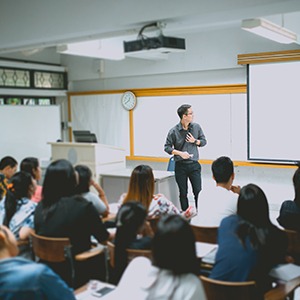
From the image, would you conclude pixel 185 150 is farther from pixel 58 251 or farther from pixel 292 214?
pixel 58 251

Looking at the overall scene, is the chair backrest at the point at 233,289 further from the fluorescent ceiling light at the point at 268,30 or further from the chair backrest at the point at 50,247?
the fluorescent ceiling light at the point at 268,30

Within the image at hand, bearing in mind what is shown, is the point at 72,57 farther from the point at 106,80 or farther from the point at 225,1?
the point at 225,1

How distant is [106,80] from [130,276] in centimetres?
692

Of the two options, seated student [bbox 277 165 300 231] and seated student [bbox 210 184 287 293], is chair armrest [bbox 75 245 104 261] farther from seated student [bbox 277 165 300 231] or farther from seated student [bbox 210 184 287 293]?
seated student [bbox 277 165 300 231]

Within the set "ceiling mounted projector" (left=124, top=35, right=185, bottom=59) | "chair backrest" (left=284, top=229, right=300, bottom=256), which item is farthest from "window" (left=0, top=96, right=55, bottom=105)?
"chair backrest" (left=284, top=229, right=300, bottom=256)

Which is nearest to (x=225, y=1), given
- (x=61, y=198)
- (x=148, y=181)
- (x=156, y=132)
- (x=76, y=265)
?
(x=148, y=181)

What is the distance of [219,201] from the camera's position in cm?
313

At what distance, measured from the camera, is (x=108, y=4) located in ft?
13.9

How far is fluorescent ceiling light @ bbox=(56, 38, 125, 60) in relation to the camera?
5387mm

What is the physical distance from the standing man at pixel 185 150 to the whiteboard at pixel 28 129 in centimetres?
298

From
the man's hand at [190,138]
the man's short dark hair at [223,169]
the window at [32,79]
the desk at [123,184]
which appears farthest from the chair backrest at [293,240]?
the window at [32,79]

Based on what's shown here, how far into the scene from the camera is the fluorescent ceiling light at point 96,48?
5.39 meters

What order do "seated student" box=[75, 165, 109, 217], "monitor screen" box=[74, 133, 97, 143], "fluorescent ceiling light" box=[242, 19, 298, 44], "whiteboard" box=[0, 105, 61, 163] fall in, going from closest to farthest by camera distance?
"seated student" box=[75, 165, 109, 217] → "fluorescent ceiling light" box=[242, 19, 298, 44] → "monitor screen" box=[74, 133, 97, 143] → "whiteboard" box=[0, 105, 61, 163]

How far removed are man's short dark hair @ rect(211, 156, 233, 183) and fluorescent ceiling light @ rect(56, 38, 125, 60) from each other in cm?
283
